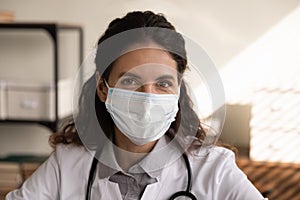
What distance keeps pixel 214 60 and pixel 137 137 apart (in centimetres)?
118

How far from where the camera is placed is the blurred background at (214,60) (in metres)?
1.94

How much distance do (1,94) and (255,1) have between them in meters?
1.21

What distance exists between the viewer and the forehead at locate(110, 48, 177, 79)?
854 millimetres

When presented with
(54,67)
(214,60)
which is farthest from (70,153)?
(214,60)

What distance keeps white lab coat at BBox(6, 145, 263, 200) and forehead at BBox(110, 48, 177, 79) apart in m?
0.23

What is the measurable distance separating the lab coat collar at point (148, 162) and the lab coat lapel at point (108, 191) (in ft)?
0.07

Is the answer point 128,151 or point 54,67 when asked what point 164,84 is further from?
Answer: point 54,67

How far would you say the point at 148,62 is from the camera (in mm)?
856

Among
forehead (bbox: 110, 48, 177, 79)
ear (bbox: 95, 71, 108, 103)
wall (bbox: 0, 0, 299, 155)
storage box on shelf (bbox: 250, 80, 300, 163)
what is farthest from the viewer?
wall (bbox: 0, 0, 299, 155)

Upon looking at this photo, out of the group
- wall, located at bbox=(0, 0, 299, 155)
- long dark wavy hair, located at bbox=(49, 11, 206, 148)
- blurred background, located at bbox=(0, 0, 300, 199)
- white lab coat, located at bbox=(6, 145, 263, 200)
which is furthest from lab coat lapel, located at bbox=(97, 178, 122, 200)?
wall, located at bbox=(0, 0, 299, 155)

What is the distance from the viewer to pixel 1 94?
207cm

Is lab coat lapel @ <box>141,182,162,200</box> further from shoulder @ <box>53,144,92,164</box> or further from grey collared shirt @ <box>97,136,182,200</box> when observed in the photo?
shoulder @ <box>53,144,92,164</box>

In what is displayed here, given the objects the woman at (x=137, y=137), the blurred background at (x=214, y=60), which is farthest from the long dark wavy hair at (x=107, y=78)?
the blurred background at (x=214, y=60)

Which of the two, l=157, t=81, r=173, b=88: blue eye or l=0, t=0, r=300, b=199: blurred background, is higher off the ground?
l=157, t=81, r=173, b=88: blue eye
